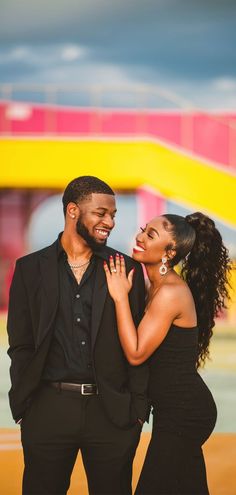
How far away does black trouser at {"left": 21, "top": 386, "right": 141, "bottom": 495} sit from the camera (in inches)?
112

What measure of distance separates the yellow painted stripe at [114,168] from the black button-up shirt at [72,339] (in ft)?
35.6

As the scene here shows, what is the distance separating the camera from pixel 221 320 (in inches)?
531

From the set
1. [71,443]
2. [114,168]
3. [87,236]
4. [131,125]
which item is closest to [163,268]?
[87,236]

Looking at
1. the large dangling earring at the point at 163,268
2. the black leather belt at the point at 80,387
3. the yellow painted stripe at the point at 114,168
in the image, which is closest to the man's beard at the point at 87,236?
the large dangling earring at the point at 163,268

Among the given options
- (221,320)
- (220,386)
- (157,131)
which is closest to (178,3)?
(157,131)

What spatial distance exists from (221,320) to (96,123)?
13.6 feet

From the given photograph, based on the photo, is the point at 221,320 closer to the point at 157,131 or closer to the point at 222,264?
the point at 157,131

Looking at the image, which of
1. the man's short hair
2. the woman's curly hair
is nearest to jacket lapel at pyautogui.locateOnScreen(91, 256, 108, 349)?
the man's short hair

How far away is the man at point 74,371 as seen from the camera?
283 cm

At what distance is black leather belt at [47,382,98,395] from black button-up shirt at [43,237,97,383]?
15 millimetres

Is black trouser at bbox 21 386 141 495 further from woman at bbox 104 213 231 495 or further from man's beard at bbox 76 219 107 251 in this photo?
man's beard at bbox 76 219 107 251

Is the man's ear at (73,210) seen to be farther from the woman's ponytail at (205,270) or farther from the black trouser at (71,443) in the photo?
the black trouser at (71,443)

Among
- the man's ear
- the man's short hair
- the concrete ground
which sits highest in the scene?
the man's short hair

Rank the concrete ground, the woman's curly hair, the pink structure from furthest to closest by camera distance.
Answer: the pink structure → the concrete ground → the woman's curly hair
